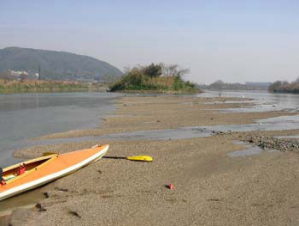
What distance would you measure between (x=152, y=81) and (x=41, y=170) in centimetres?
9211

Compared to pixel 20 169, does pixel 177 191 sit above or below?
below

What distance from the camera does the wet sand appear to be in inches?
339

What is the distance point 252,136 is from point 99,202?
12412 millimetres

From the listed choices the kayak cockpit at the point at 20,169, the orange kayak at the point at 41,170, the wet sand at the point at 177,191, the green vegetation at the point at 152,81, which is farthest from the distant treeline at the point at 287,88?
the kayak cockpit at the point at 20,169

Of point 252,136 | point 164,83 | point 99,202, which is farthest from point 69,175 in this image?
point 164,83

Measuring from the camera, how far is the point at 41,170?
37.4ft

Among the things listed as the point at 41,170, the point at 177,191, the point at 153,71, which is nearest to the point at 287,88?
the point at 153,71

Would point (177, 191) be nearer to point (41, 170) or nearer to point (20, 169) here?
point (41, 170)

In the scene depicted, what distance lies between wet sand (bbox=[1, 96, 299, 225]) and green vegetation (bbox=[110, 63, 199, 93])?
281 feet

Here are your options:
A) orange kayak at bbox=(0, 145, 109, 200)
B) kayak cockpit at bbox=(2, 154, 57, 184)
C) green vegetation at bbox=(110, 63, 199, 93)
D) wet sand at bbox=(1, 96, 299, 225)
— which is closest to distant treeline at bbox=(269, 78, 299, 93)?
green vegetation at bbox=(110, 63, 199, 93)

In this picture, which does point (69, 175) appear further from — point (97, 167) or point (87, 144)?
point (87, 144)

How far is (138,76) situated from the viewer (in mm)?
104188

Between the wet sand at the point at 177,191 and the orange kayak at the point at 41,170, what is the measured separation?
0.26 m

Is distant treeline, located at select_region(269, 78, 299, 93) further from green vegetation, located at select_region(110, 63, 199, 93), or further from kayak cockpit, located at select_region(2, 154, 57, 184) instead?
kayak cockpit, located at select_region(2, 154, 57, 184)
